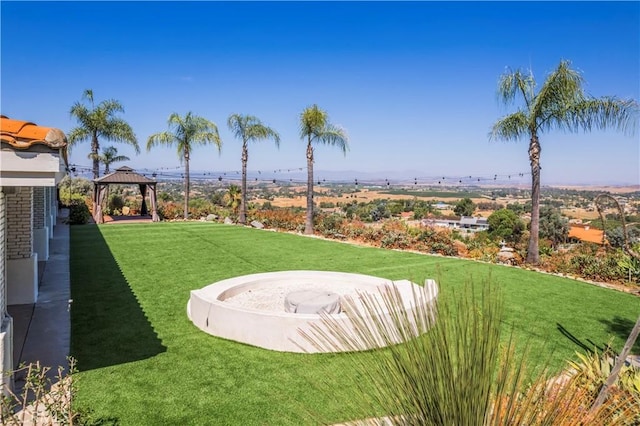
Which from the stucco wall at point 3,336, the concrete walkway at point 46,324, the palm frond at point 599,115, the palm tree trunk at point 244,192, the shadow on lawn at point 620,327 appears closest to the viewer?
the stucco wall at point 3,336

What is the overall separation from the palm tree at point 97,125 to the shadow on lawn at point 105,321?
14.3 m

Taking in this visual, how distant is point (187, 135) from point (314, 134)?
29.4 ft

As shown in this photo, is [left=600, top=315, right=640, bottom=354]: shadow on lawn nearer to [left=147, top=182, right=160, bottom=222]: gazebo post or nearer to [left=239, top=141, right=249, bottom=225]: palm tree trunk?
[left=239, top=141, right=249, bottom=225]: palm tree trunk

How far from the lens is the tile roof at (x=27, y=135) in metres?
3.30

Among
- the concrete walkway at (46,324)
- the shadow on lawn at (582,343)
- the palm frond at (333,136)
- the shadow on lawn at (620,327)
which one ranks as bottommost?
the shadow on lawn at (620,327)

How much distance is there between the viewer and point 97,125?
73.8 feet

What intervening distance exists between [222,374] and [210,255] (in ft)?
27.3

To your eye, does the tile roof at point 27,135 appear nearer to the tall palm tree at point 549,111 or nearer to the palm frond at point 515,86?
the tall palm tree at point 549,111

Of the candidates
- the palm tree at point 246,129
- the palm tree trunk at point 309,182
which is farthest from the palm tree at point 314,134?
the palm tree at point 246,129

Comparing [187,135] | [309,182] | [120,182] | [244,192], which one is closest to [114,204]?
[120,182]

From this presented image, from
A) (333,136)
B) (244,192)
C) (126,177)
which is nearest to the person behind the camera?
(333,136)

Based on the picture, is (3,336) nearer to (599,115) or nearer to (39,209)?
(39,209)

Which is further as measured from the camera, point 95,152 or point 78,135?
point 95,152

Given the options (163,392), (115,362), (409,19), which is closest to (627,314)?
(163,392)
